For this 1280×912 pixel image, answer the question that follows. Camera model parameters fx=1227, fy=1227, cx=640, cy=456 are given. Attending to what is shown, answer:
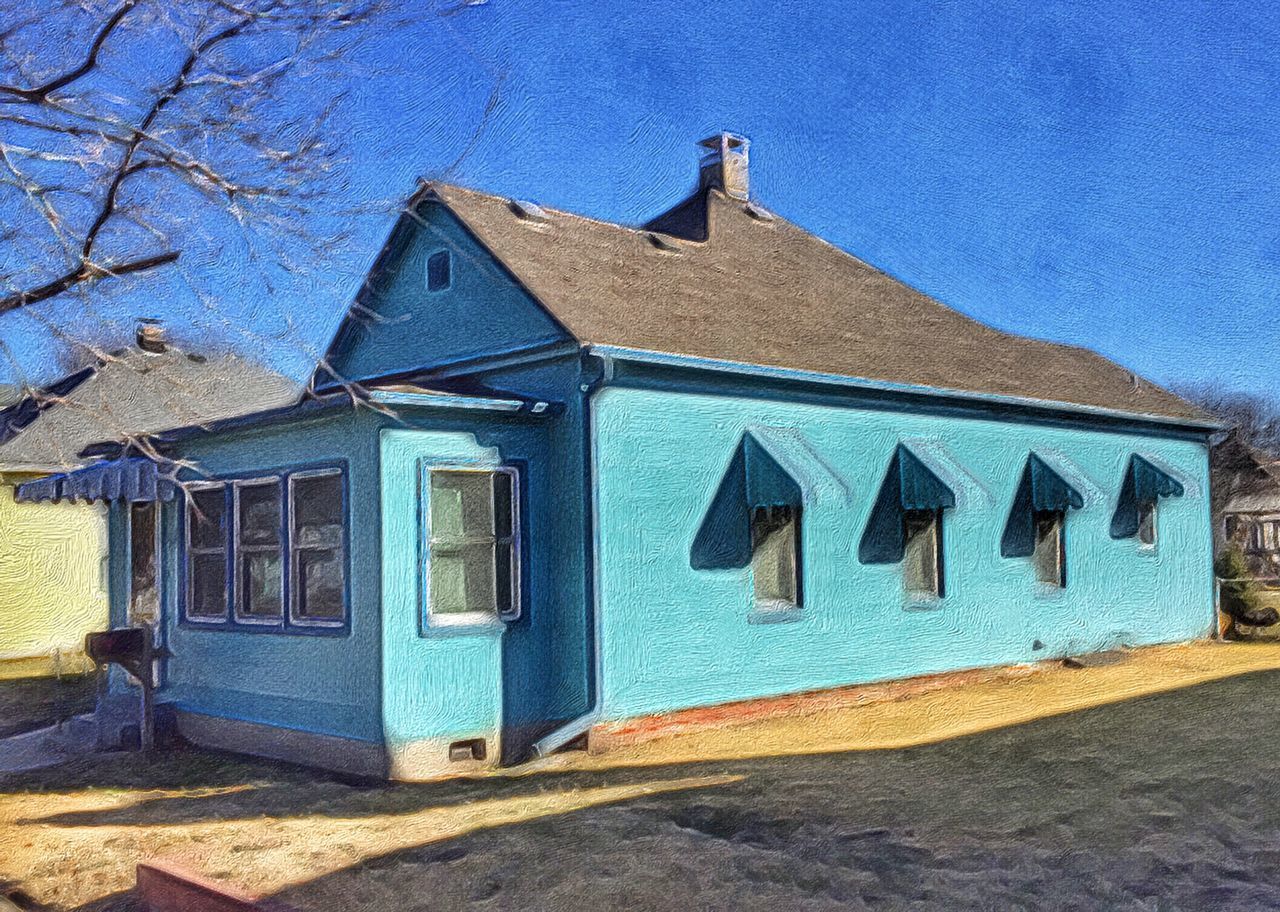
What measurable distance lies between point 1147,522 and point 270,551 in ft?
41.4

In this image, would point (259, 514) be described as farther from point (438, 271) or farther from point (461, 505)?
point (438, 271)

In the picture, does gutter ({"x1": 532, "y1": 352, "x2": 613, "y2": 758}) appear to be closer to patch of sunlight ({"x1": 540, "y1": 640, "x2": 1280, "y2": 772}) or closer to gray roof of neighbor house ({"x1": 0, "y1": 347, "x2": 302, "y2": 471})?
patch of sunlight ({"x1": 540, "y1": 640, "x2": 1280, "y2": 772})

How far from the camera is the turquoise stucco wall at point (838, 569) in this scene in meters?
Answer: 11.2

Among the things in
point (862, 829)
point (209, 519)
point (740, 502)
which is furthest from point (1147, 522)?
point (209, 519)

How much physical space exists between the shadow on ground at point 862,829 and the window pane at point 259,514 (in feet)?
6.90

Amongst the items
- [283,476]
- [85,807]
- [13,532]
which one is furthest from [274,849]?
[13,532]

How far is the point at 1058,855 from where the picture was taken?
24.3 ft

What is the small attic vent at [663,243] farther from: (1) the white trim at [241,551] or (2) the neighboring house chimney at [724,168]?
(1) the white trim at [241,551]

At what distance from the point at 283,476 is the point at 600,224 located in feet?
19.8


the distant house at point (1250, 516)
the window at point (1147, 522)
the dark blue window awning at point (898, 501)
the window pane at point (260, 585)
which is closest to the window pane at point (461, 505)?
the window pane at point (260, 585)

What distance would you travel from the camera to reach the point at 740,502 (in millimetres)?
12156

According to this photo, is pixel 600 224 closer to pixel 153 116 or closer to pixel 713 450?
pixel 713 450

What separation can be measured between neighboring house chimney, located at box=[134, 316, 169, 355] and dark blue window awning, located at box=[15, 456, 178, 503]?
11.5 meters

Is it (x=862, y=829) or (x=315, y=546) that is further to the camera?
(x=315, y=546)
